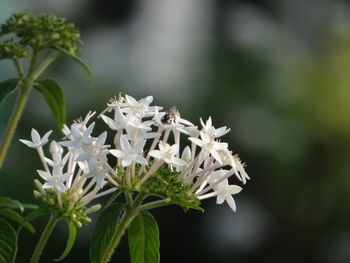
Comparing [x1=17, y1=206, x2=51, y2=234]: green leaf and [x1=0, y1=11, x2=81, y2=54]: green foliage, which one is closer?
[x1=17, y1=206, x2=51, y2=234]: green leaf

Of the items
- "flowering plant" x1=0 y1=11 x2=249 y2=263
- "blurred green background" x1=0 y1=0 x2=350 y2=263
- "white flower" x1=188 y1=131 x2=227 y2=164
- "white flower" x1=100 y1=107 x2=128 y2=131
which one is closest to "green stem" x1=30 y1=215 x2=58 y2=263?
"flowering plant" x1=0 y1=11 x2=249 y2=263

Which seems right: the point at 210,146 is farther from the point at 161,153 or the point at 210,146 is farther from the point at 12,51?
the point at 12,51

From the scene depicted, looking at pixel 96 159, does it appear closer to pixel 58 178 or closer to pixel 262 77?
pixel 58 178

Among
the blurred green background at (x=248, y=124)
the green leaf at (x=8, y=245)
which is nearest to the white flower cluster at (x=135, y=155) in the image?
the green leaf at (x=8, y=245)

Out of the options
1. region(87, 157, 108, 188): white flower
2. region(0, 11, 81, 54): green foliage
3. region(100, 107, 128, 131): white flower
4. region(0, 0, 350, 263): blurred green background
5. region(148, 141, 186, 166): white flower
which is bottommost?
region(87, 157, 108, 188): white flower

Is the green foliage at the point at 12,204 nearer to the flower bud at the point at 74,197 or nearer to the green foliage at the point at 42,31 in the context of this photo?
the flower bud at the point at 74,197

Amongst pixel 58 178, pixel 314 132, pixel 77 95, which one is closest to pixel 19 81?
pixel 58 178

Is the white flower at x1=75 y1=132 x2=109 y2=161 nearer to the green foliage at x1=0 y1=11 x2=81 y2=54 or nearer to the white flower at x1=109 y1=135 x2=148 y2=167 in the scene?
the white flower at x1=109 y1=135 x2=148 y2=167
